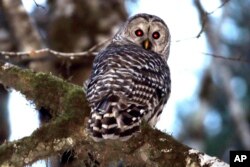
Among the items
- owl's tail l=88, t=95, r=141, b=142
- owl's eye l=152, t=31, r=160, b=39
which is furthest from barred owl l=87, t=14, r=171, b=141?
owl's eye l=152, t=31, r=160, b=39

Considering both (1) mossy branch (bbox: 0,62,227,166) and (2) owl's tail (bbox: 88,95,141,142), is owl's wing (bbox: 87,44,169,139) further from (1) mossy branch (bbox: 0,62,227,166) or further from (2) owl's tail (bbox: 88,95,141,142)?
(1) mossy branch (bbox: 0,62,227,166)

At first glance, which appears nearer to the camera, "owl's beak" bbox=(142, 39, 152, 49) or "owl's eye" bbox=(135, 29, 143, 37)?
"owl's beak" bbox=(142, 39, 152, 49)

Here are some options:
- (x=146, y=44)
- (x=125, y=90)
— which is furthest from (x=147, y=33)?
(x=125, y=90)

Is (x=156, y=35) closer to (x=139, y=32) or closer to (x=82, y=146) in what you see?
(x=139, y=32)

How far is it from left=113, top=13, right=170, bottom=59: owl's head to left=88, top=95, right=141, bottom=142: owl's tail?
202 cm

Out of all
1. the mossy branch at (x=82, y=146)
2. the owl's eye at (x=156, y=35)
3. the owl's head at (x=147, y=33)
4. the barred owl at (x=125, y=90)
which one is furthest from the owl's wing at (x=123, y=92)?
the owl's eye at (x=156, y=35)

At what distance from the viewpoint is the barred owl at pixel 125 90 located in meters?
4.25

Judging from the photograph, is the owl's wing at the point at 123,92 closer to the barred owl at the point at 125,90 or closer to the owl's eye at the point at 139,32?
the barred owl at the point at 125,90

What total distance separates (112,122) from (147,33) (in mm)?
2402

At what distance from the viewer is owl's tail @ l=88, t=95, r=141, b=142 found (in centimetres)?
416

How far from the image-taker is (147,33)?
6.50 metres

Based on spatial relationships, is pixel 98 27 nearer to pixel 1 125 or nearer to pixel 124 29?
pixel 124 29

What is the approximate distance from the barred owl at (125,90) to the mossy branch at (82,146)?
0.11 metres

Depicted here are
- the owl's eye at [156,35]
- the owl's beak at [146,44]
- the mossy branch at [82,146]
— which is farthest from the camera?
the owl's eye at [156,35]
